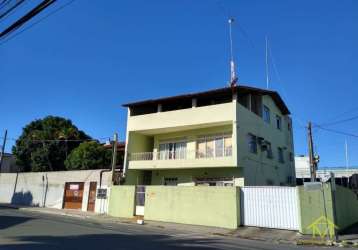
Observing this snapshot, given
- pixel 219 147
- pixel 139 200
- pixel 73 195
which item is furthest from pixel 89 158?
pixel 219 147

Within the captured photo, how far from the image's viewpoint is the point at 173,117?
1040 inches

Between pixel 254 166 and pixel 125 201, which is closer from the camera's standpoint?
pixel 125 201

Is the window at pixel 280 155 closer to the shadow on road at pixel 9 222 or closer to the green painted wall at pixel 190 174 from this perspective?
the green painted wall at pixel 190 174

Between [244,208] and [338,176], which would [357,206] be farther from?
[338,176]

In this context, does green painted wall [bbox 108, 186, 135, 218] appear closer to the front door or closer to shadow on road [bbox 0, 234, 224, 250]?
the front door

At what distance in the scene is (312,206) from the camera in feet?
52.7

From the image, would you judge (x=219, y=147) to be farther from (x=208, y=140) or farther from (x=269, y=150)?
(x=269, y=150)

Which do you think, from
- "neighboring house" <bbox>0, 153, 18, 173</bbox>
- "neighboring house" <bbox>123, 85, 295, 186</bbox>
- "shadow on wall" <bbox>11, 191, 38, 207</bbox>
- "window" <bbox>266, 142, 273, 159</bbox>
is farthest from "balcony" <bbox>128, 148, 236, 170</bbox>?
"neighboring house" <bbox>0, 153, 18, 173</bbox>

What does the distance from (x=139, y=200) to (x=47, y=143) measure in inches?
865

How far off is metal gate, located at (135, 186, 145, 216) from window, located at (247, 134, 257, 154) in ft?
27.7

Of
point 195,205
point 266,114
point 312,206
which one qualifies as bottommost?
point 195,205

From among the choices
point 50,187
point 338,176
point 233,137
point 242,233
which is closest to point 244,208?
point 242,233

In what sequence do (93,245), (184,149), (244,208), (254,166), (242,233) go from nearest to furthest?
(93,245)
(242,233)
(244,208)
(254,166)
(184,149)

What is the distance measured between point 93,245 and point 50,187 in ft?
77.3
